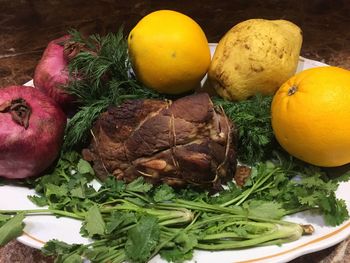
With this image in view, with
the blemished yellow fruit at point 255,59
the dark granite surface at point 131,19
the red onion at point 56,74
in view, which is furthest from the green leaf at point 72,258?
the dark granite surface at point 131,19

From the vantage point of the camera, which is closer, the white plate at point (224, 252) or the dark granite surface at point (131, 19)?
the white plate at point (224, 252)

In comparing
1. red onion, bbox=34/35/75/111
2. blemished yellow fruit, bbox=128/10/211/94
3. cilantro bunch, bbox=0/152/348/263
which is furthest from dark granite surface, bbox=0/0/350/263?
cilantro bunch, bbox=0/152/348/263

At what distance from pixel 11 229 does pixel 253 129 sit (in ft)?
1.79

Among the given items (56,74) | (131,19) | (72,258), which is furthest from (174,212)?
(131,19)

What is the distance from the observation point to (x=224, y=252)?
0.79 m

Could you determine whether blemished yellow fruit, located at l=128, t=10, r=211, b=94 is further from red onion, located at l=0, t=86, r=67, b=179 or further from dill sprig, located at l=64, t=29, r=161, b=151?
red onion, located at l=0, t=86, r=67, b=179

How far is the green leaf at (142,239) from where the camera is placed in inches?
29.5

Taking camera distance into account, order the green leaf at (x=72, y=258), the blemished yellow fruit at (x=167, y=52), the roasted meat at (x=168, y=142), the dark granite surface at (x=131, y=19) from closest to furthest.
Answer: the green leaf at (x=72, y=258), the roasted meat at (x=168, y=142), the blemished yellow fruit at (x=167, y=52), the dark granite surface at (x=131, y=19)

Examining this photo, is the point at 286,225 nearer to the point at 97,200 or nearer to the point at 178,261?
the point at 178,261

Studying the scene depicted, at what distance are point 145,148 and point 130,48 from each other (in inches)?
11.2

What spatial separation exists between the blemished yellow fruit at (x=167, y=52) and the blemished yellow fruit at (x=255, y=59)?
0.06 m

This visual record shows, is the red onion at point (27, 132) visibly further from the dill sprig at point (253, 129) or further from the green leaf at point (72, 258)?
the dill sprig at point (253, 129)

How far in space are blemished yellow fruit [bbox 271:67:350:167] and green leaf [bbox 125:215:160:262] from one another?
33 cm

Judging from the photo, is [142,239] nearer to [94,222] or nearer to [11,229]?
[94,222]
